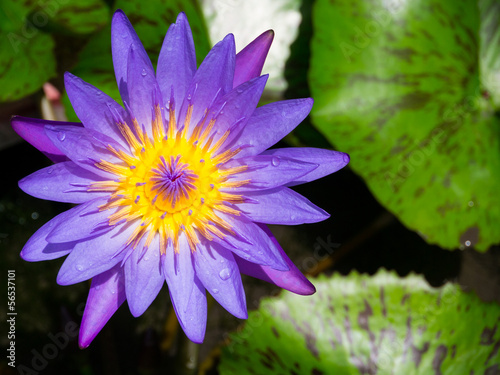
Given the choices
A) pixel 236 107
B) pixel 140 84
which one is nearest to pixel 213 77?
pixel 236 107

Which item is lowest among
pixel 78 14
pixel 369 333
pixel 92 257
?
pixel 369 333

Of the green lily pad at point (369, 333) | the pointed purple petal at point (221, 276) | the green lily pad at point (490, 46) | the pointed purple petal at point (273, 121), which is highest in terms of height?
the green lily pad at point (490, 46)

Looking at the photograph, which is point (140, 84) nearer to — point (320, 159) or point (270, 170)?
point (270, 170)

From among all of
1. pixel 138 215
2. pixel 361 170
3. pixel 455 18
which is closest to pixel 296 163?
pixel 138 215

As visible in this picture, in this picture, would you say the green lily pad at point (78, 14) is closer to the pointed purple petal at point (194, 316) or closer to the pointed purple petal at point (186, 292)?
the pointed purple petal at point (186, 292)

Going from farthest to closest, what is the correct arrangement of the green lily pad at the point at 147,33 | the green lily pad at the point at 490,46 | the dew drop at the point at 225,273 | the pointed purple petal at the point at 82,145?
the green lily pad at the point at 490,46, the green lily pad at the point at 147,33, the dew drop at the point at 225,273, the pointed purple petal at the point at 82,145

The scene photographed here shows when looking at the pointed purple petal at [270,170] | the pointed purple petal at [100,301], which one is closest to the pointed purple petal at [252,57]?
the pointed purple petal at [270,170]
